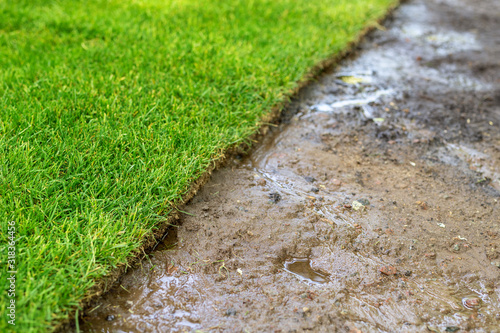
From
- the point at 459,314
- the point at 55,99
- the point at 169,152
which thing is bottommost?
the point at 459,314

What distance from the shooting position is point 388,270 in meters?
2.24

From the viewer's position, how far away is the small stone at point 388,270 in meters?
2.23

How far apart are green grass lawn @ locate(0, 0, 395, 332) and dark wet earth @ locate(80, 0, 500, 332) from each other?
0.75 ft

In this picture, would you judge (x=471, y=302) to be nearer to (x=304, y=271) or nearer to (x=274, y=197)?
(x=304, y=271)

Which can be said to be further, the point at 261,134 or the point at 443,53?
the point at 443,53

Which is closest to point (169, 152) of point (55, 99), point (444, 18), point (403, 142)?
point (55, 99)

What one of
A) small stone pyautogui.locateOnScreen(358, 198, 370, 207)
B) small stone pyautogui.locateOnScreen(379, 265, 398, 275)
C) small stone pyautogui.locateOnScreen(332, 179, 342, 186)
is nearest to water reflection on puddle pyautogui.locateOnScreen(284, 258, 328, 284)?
small stone pyautogui.locateOnScreen(379, 265, 398, 275)

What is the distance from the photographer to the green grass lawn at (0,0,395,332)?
2.04 m

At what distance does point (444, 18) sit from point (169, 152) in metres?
6.08

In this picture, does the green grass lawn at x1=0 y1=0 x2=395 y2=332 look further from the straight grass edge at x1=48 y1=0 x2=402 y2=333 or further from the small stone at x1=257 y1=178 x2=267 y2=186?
the small stone at x1=257 y1=178 x2=267 y2=186

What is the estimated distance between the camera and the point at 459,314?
6.67 ft

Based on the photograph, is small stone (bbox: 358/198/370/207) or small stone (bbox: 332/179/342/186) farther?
small stone (bbox: 332/179/342/186)

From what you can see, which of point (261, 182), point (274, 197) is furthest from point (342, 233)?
point (261, 182)

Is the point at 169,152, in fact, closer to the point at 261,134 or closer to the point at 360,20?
the point at 261,134
